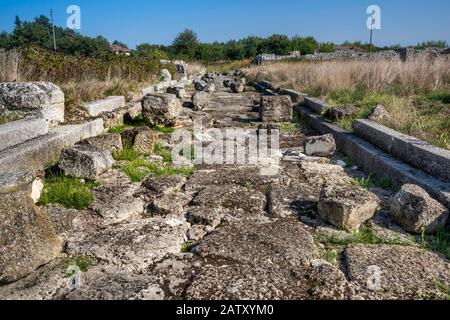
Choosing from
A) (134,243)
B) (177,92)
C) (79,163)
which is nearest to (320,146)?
(79,163)

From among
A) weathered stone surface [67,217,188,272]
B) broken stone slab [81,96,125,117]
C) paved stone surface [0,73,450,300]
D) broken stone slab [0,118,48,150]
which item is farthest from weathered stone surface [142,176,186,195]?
broken stone slab [81,96,125,117]

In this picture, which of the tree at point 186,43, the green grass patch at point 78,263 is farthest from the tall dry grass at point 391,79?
the tree at point 186,43

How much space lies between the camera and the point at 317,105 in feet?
23.8

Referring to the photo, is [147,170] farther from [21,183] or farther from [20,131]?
[21,183]

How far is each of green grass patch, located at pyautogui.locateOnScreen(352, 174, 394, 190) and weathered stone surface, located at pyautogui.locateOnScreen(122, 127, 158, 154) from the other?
2.49 m

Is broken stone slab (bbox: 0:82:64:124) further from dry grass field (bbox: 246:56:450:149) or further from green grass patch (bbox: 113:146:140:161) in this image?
dry grass field (bbox: 246:56:450:149)

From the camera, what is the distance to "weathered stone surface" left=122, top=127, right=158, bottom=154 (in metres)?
4.76

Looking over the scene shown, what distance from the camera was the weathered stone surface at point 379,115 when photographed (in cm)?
507

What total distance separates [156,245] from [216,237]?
39cm

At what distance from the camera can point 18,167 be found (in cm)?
336

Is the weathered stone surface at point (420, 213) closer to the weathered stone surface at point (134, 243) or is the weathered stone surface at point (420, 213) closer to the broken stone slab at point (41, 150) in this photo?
the weathered stone surface at point (134, 243)

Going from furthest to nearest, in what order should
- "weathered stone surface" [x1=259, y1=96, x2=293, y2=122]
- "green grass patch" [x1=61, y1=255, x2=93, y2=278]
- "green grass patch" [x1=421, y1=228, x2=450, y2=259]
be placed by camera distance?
"weathered stone surface" [x1=259, y1=96, x2=293, y2=122], "green grass patch" [x1=421, y1=228, x2=450, y2=259], "green grass patch" [x1=61, y1=255, x2=93, y2=278]

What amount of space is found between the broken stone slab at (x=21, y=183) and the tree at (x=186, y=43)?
50.3 meters

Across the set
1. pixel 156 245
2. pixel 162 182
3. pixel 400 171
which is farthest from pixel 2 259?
pixel 400 171
